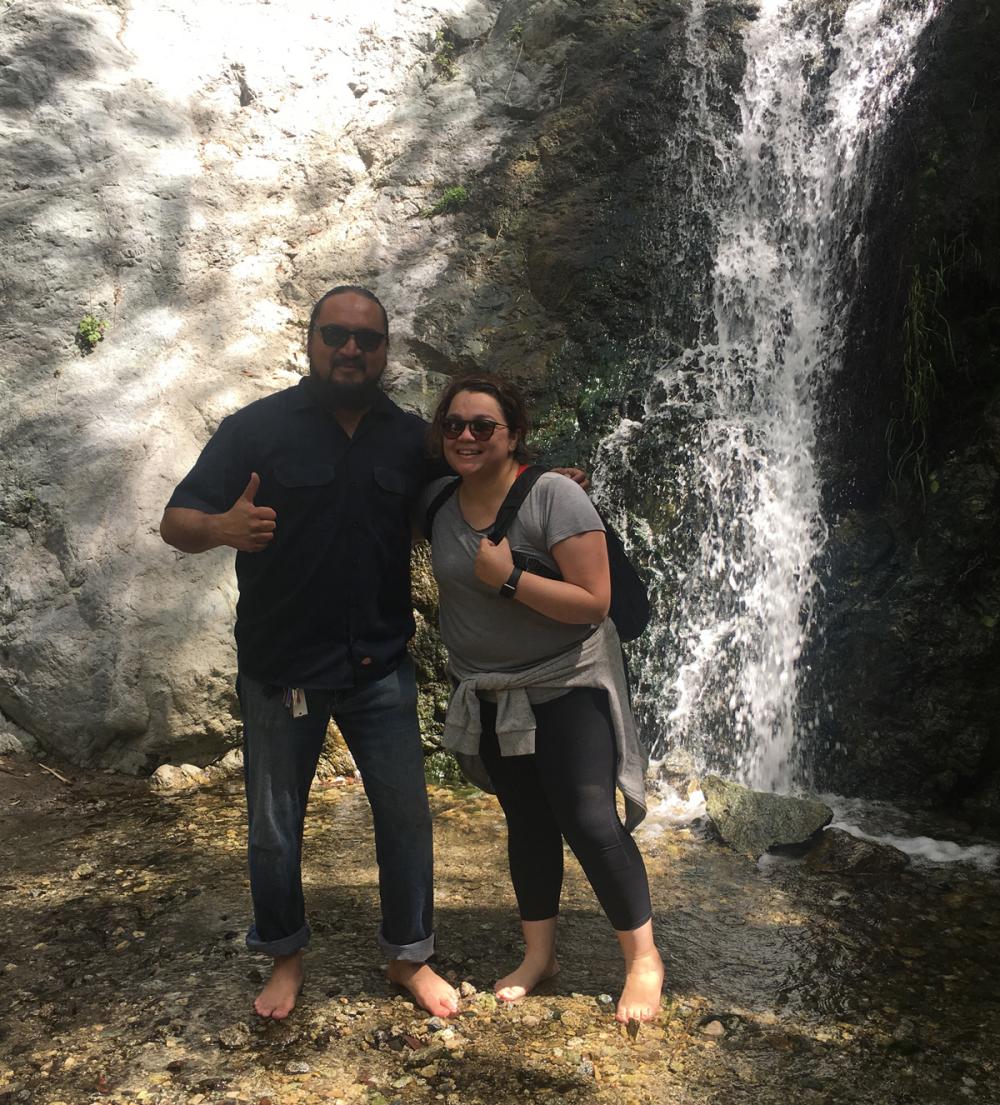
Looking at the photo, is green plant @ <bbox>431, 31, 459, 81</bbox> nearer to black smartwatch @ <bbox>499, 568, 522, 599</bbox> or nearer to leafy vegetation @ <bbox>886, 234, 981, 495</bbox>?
leafy vegetation @ <bbox>886, 234, 981, 495</bbox>

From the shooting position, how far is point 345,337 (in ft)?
9.62

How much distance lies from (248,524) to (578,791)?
1244 mm

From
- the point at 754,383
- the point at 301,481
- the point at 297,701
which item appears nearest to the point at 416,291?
the point at 754,383

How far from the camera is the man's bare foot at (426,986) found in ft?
10.1

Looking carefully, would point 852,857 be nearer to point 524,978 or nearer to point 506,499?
point 524,978

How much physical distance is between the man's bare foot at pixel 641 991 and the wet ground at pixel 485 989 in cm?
5

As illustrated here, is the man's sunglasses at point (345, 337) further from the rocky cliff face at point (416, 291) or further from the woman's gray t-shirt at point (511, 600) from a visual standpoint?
the rocky cliff face at point (416, 291)

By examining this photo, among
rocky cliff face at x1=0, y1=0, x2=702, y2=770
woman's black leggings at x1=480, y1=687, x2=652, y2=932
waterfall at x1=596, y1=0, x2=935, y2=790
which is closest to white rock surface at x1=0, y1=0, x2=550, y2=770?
rocky cliff face at x1=0, y1=0, x2=702, y2=770

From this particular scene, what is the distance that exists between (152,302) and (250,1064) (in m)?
6.11

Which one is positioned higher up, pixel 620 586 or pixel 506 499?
pixel 506 499

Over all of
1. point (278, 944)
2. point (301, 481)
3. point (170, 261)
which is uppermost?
point (170, 261)

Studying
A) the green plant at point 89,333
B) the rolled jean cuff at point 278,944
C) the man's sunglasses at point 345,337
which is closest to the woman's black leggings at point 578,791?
the rolled jean cuff at point 278,944

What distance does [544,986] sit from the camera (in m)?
3.25

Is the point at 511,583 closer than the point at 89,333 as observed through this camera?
Yes
